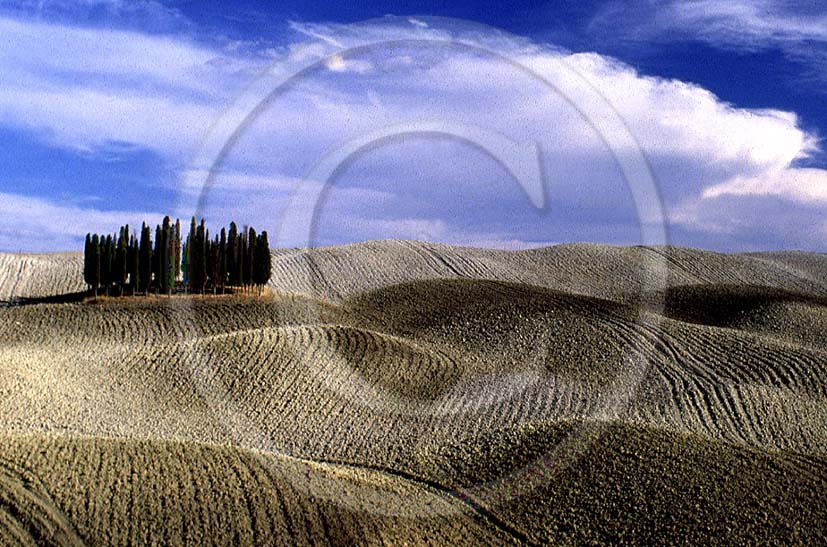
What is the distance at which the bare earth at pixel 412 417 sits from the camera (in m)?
16.0

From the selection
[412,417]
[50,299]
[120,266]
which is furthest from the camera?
[50,299]

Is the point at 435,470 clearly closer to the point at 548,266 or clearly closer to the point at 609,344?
the point at 609,344

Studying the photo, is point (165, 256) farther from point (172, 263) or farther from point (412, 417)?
point (412, 417)

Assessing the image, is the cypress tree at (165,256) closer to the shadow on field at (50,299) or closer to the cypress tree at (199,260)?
the cypress tree at (199,260)

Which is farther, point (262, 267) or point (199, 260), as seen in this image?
point (262, 267)

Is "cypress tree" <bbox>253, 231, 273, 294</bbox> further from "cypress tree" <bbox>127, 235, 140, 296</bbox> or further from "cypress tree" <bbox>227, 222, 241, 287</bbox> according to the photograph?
"cypress tree" <bbox>127, 235, 140, 296</bbox>

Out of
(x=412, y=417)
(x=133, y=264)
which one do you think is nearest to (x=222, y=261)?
(x=133, y=264)

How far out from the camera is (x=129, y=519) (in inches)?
584

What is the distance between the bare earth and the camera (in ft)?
52.3

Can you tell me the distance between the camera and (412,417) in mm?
25406

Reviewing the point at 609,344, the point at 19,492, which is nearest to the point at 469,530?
the point at 19,492

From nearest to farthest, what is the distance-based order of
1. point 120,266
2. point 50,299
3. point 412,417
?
point 412,417 < point 120,266 < point 50,299

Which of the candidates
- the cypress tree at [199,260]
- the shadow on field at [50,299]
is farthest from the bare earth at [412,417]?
the cypress tree at [199,260]

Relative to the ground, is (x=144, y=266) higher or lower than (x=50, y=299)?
higher
